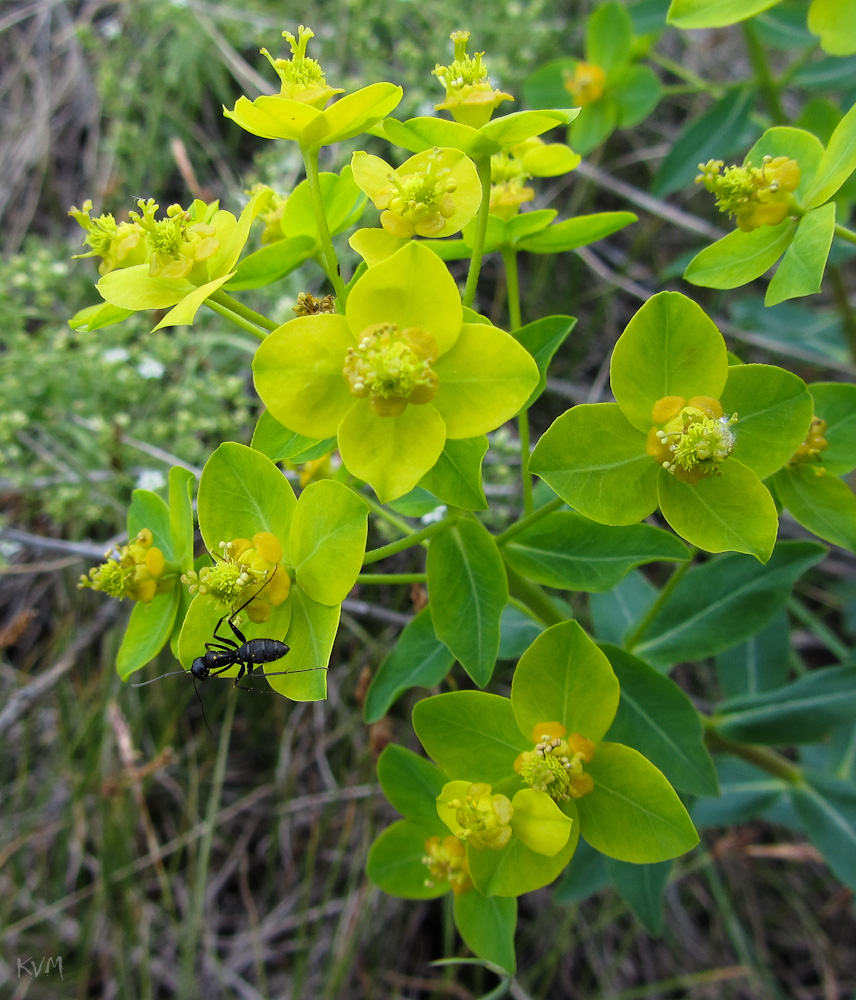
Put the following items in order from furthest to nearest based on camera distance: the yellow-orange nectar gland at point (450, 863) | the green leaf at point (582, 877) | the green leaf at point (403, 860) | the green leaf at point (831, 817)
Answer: the green leaf at point (582, 877), the green leaf at point (831, 817), the green leaf at point (403, 860), the yellow-orange nectar gland at point (450, 863)

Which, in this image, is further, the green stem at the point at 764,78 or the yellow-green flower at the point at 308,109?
the green stem at the point at 764,78

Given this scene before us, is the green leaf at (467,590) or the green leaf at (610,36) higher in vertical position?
the green leaf at (610,36)

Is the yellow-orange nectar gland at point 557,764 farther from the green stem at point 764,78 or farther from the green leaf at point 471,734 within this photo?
the green stem at point 764,78

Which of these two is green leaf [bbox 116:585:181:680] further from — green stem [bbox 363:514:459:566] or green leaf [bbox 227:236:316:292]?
green leaf [bbox 227:236:316:292]

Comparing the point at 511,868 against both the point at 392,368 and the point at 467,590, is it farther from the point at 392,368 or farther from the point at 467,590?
the point at 392,368

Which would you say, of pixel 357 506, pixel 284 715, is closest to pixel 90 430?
pixel 284 715

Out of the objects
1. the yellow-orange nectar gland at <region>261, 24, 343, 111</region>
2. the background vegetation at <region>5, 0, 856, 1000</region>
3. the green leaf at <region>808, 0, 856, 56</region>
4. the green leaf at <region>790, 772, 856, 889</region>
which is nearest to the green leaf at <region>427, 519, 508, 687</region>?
the yellow-orange nectar gland at <region>261, 24, 343, 111</region>

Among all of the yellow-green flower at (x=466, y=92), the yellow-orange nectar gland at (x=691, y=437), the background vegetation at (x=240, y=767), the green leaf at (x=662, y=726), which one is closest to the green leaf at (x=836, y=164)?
the yellow-orange nectar gland at (x=691, y=437)
